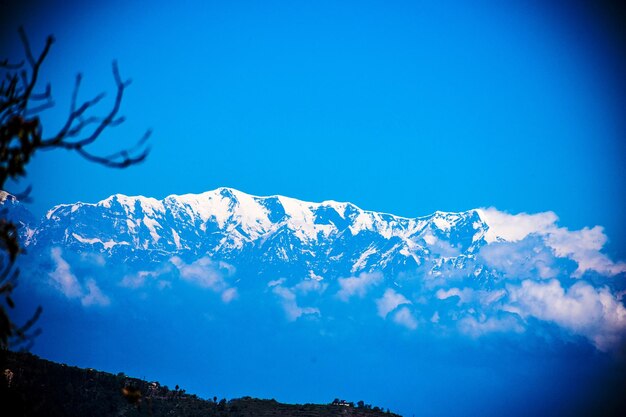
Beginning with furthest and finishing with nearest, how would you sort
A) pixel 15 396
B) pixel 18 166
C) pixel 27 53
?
pixel 15 396 < pixel 18 166 < pixel 27 53

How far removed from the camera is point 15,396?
1638 cm

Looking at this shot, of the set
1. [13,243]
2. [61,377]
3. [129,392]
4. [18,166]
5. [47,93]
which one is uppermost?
[61,377]

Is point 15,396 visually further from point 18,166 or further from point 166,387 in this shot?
point 166,387

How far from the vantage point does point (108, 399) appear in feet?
257

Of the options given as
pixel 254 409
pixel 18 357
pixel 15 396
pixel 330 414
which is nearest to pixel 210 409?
pixel 254 409

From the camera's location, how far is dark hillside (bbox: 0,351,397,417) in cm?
7168

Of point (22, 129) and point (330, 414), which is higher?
point (330, 414)

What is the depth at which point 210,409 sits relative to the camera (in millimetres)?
81125

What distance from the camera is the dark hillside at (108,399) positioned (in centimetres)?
7168

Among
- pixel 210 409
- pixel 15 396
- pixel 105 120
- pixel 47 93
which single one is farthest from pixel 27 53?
pixel 210 409

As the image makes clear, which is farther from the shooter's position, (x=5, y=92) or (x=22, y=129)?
(x=5, y=92)

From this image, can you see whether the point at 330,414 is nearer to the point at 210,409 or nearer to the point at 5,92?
the point at 210,409

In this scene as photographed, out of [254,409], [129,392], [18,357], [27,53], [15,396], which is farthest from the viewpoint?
[254,409]

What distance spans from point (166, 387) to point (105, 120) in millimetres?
86059
